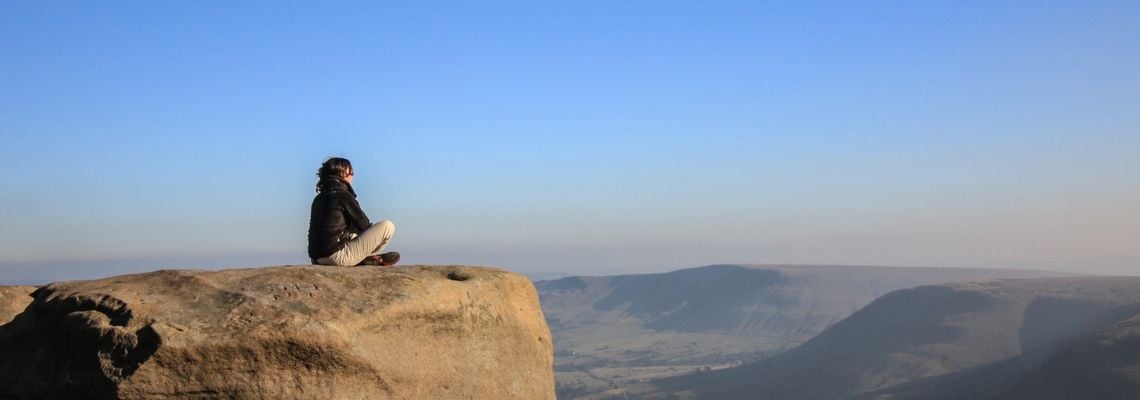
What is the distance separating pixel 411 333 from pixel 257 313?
155 cm

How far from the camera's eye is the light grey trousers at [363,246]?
1045 centimetres

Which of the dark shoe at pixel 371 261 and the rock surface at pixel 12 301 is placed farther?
the dark shoe at pixel 371 261

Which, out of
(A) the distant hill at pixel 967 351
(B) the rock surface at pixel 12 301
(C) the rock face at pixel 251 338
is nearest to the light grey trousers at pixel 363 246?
(C) the rock face at pixel 251 338

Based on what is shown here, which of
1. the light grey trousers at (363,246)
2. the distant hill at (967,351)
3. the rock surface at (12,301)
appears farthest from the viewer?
the distant hill at (967,351)

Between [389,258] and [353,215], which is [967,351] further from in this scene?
[353,215]

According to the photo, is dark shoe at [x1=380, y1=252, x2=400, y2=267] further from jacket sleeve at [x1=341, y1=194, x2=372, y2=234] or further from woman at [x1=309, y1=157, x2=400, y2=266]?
jacket sleeve at [x1=341, y1=194, x2=372, y2=234]

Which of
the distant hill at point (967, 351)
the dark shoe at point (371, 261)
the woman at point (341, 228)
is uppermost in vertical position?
the woman at point (341, 228)

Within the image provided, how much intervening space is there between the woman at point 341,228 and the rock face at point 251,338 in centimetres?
128

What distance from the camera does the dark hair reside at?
10.8 m

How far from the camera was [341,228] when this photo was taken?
10.7 metres

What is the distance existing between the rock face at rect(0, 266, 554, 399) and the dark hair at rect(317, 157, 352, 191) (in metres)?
1.88

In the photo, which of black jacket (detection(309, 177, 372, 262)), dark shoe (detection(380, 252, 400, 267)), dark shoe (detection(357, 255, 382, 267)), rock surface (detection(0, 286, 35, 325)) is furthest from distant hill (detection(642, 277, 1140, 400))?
rock surface (detection(0, 286, 35, 325))

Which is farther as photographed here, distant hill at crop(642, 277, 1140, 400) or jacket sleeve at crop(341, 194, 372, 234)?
distant hill at crop(642, 277, 1140, 400)

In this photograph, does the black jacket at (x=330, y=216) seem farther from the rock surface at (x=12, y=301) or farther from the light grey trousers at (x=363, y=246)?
the rock surface at (x=12, y=301)
